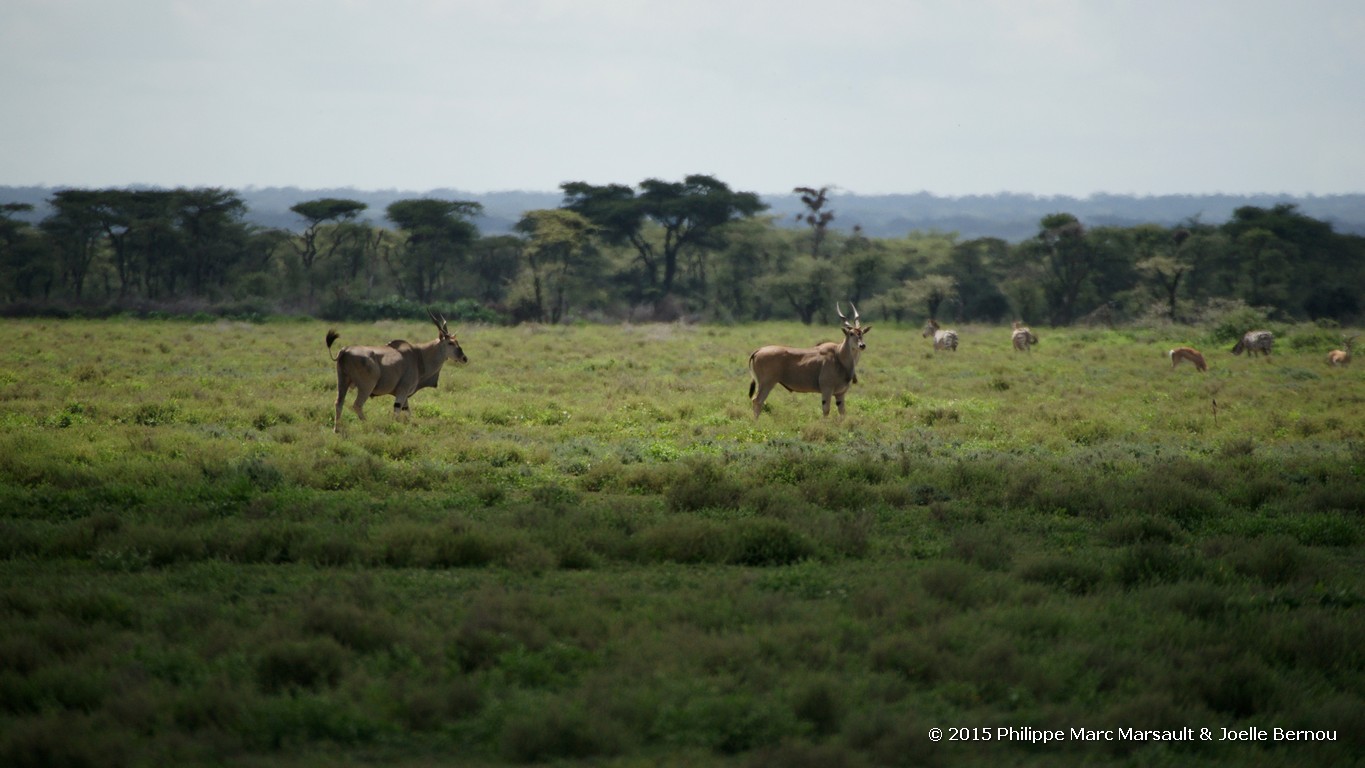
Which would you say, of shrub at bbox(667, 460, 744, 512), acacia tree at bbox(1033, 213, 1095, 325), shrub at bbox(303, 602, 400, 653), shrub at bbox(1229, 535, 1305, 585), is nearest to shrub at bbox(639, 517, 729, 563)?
shrub at bbox(667, 460, 744, 512)

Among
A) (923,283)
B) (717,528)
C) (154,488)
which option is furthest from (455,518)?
(923,283)

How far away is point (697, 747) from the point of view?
5250 mm

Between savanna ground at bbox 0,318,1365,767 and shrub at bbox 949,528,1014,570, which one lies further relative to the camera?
shrub at bbox 949,528,1014,570

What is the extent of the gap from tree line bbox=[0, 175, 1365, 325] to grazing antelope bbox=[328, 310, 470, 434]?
37.5 meters

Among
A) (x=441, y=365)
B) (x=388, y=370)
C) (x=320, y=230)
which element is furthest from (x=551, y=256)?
(x=388, y=370)

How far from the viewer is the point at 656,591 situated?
7.71 meters

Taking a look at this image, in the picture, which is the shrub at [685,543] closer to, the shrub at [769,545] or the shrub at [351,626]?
the shrub at [769,545]

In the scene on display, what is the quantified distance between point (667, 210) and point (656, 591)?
59.3m

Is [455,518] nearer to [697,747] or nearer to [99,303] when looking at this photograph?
[697,747]

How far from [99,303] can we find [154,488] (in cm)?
4480

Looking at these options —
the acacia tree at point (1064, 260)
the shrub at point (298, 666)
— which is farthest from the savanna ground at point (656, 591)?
the acacia tree at point (1064, 260)

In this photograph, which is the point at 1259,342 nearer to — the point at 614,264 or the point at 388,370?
the point at 388,370

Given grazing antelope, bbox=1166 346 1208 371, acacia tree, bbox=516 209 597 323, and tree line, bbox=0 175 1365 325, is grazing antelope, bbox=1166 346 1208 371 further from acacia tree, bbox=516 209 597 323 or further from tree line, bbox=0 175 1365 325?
acacia tree, bbox=516 209 597 323

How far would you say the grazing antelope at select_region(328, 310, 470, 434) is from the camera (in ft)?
51.4
